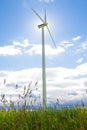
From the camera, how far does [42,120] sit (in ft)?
34.8

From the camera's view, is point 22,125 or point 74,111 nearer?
point 22,125

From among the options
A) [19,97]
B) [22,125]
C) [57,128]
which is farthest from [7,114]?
[57,128]

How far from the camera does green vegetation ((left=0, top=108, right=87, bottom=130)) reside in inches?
398

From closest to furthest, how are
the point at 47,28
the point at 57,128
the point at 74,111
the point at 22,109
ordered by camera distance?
the point at 57,128 → the point at 22,109 → the point at 74,111 → the point at 47,28

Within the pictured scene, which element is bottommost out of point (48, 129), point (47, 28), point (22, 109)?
point (48, 129)

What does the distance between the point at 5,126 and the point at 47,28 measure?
25011mm

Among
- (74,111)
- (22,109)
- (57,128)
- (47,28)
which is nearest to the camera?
(57,128)

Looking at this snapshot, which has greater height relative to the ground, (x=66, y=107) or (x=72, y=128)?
(x=66, y=107)

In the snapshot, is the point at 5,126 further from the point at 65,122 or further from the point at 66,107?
the point at 66,107

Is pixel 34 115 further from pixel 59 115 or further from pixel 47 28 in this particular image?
→ pixel 47 28

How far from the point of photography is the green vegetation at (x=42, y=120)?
10.1 m

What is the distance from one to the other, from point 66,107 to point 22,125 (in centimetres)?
268

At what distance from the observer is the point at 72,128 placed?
33.4ft

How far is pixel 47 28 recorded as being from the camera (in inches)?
1373
